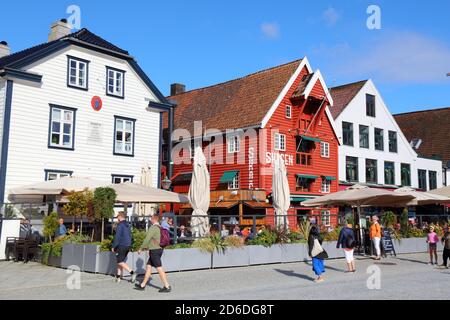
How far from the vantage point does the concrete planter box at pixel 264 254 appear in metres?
16.4

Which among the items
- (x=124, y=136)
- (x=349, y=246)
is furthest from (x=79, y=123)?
(x=349, y=246)

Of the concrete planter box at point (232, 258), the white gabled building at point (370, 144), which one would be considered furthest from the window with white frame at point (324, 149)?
the concrete planter box at point (232, 258)

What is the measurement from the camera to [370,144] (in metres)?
39.9

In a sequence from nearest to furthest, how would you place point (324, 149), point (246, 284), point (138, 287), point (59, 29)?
point (138, 287), point (246, 284), point (59, 29), point (324, 149)

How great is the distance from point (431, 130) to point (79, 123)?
3897 cm

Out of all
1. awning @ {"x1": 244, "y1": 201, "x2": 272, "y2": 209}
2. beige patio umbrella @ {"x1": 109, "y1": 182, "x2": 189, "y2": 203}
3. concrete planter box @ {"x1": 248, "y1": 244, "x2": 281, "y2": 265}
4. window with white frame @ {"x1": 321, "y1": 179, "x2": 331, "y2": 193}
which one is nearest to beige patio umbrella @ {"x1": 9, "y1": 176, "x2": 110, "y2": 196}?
beige patio umbrella @ {"x1": 109, "y1": 182, "x2": 189, "y2": 203}

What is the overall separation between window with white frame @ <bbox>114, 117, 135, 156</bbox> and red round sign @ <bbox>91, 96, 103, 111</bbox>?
1166mm

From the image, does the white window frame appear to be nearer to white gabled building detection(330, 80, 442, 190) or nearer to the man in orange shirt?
the man in orange shirt

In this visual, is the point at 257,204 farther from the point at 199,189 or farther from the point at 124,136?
the point at 199,189

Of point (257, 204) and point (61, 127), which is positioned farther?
point (257, 204)

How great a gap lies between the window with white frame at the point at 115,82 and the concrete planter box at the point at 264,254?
41.4 ft

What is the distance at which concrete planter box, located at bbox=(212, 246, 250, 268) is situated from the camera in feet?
50.7

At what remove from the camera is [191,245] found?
49.6ft
